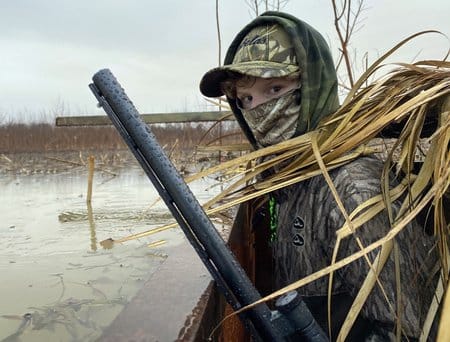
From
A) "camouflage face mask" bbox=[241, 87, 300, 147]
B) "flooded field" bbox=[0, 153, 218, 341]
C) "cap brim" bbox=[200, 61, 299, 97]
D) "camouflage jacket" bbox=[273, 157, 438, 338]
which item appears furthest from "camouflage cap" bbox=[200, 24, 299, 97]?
"flooded field" bbox=[0, 153, 218, 341]

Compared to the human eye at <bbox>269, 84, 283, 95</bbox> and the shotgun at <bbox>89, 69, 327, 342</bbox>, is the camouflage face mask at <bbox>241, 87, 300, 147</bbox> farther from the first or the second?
the shotgun at <bbox>89, 69, 327, 342</bbox>

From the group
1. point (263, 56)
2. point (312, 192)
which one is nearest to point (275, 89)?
point (263, 56)

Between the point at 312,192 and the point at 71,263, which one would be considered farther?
the point at 71,263

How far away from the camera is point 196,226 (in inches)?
48.8

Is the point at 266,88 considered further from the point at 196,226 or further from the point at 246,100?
the point at 196,226

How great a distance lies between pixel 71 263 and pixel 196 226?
9.52 ft

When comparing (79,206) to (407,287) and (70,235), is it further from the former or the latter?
(407,287)

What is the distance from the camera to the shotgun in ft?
4.01

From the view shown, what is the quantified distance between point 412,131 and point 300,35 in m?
0.62

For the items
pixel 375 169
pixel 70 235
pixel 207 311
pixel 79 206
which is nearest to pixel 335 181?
pixel 375 169

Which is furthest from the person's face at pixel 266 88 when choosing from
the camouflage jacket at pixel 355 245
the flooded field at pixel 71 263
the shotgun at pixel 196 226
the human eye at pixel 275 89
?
the flooded field at pixel 71 263

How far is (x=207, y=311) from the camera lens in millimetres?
1554

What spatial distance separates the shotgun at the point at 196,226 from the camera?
122 cm

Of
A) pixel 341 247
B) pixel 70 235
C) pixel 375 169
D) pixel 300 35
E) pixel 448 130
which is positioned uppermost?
pixel 300 35
